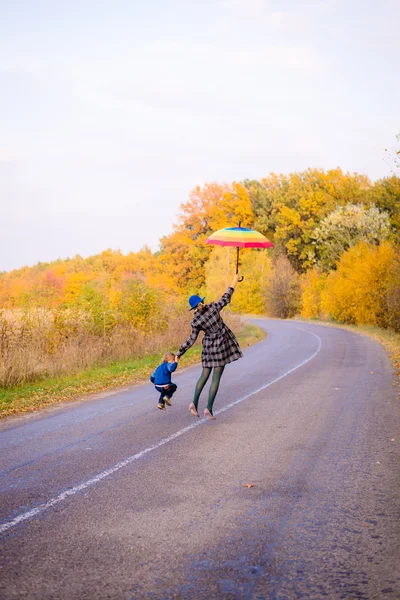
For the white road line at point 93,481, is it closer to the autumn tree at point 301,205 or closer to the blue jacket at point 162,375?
the blue jacket at point 162,375

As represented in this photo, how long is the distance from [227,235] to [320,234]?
134ft

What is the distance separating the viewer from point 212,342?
9.56 m

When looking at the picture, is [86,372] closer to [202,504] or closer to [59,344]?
[59,344]

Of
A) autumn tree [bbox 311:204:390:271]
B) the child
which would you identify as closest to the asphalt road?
the child

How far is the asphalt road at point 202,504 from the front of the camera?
153 inches

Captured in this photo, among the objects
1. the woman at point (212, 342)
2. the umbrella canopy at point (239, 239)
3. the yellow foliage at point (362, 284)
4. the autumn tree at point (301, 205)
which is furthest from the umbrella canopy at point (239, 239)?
the autumn tree at point (301, 205)

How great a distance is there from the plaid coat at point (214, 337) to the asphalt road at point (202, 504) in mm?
1001

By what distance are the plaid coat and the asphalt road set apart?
1.00 m

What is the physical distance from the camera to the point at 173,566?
13.3 ft

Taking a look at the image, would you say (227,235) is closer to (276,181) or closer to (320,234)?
(320,234)

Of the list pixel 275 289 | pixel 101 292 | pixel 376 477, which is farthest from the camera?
pixel 275 289

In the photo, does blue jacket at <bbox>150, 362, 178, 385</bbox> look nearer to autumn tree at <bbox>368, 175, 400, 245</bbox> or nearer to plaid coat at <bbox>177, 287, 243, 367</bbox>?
plaid coat at <bbox>177, 287, 243, 367</bbox>

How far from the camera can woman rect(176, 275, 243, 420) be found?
9.37 metres

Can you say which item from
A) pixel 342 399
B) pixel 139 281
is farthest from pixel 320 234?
pixel 342 399
